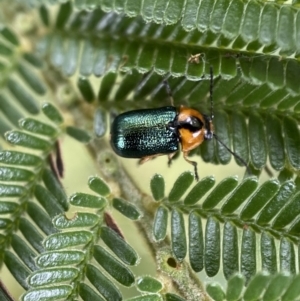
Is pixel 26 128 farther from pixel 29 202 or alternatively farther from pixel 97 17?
pixel 97 17

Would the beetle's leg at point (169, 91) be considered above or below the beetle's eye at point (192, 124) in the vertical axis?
above

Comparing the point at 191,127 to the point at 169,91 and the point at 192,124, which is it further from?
the point at 169,91

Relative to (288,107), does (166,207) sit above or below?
below

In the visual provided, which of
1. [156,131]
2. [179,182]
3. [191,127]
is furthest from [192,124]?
[179,182]

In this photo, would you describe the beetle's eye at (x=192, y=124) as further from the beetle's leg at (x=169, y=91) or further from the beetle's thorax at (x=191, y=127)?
the beetle's leg at (x=169, y=91)

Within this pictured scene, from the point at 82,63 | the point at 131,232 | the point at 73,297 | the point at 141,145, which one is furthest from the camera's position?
the point at 82,63

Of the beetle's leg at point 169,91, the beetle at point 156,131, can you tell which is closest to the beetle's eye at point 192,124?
the beetle at point 156,131

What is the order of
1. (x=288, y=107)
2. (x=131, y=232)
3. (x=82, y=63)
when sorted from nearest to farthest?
(x=288, y=107) → (x=131, y=232) → (x=82, y=63)

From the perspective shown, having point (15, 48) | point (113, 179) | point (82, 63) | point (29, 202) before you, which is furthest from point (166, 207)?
point (15, 48)
